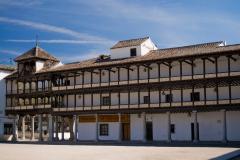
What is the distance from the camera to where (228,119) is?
4606 cm

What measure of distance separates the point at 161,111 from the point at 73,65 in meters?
15.3

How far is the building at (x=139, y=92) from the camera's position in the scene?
1779 inches

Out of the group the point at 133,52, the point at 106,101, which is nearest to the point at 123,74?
the point at 133,52

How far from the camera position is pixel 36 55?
61.4 meters

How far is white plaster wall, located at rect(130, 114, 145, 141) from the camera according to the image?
2051 inches

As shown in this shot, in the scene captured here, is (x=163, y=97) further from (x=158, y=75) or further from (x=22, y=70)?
(x=22, y=70)

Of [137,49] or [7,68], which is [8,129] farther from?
[137,49]

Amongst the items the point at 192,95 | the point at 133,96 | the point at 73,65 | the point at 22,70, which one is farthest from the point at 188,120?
the point at 22,70

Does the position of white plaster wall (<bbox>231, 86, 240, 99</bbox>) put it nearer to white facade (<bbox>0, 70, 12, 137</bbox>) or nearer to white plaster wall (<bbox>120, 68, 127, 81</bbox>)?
white plaster wall (<bbox>120, 68, 127, 81</bbox>)

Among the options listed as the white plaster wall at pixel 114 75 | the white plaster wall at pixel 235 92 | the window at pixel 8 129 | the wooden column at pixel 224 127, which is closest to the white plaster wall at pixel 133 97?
the white plaster wall at pixel 114 75

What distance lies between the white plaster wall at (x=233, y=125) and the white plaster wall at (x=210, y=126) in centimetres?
82

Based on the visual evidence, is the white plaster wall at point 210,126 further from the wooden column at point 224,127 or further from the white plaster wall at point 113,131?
the white plaster wall at point 113,131

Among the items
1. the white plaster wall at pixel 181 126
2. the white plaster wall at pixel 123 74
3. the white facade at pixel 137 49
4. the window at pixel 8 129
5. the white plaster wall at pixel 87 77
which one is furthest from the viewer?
the window at pixel 8 129

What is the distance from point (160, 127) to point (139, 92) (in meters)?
4.65
